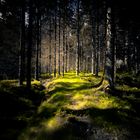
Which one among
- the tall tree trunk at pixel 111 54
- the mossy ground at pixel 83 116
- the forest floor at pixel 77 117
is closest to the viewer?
the forest floor at pixel 77 117

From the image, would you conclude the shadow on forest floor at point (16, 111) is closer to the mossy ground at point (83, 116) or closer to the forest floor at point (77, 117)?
the forest floor at point (77, 117)

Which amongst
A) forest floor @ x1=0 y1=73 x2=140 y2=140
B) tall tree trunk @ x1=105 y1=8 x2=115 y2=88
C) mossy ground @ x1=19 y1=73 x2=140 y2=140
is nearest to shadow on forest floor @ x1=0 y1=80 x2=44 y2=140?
forest floor @ x1=0 y1=73 x2=140 y2=140

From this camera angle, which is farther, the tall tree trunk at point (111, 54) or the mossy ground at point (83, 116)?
the tall tree trunk at point (111, 54)

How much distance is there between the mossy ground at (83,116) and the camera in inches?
492

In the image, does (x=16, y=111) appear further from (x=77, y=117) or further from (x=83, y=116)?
(x=83, y=116)

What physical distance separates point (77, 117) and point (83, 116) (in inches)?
14.5

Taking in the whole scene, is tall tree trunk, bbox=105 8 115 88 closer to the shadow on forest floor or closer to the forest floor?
the forest floor

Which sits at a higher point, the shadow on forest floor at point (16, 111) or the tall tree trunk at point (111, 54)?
the tall tree trunk at point (111, 54)

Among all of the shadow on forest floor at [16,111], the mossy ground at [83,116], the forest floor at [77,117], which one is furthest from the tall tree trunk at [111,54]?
the shadow on forest floor at [16,111]

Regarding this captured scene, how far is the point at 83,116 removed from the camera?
14.7m

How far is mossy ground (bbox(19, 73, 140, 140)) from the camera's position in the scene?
1249cm

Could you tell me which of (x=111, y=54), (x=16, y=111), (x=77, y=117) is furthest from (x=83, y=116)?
(x=111, y=54)

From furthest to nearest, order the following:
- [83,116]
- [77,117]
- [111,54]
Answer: [111,54] < [83,116] < [77,117]

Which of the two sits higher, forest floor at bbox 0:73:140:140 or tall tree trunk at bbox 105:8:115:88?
tall tree trunk at bbox 105:8:115:88
